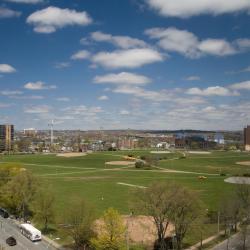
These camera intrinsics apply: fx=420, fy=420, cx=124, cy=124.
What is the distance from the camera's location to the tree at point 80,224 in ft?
183

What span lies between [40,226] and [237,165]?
418 feet

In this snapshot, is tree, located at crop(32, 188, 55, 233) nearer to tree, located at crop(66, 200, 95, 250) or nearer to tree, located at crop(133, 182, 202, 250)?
tree, located at crop(66, 200, 95, 250)

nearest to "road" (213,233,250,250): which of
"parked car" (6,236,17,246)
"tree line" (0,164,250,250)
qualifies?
"tree line" (0,164,250,250)

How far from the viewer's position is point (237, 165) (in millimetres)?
182000

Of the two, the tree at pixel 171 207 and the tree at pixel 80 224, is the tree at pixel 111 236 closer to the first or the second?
the tree at pixel 80 224

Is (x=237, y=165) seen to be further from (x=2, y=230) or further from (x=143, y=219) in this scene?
(x=2, y=230)

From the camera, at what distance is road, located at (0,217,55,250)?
58.5 metres

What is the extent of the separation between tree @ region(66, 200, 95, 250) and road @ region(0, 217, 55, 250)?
452 cm

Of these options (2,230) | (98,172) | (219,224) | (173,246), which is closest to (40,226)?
(2,230)

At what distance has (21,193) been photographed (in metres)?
76.4

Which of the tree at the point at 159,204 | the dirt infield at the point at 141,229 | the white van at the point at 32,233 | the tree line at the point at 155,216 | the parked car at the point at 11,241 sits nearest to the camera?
the tree line at the point at 155,216

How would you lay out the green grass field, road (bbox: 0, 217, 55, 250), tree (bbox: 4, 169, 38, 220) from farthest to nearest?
the green grass field, tree (bbox: 4, 169, 38, 220), road (bbox: 0, 217, 55, 250)

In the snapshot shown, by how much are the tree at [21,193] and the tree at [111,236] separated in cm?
2640

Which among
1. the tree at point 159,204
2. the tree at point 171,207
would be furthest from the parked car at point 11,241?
the tree at point 171,207
